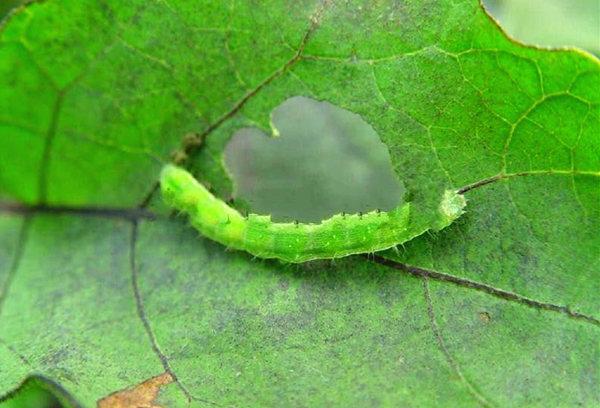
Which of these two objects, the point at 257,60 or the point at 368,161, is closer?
the point at 257,60

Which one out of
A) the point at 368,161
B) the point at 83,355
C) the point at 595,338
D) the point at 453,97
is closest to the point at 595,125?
the point at 453,97

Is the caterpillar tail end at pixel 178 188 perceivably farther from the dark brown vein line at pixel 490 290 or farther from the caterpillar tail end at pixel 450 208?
the caterpillar tail end at pixel 450 208

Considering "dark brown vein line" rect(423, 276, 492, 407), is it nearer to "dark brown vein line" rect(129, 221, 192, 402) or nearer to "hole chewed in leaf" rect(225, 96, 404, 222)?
"hole chewed in leaf" rect(225, 96, 404, 222)

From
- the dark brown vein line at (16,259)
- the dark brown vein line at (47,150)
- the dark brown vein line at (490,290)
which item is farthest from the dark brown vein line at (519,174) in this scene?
the dark brown vein line at (16,259)

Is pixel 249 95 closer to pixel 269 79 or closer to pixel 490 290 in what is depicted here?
pixel 269 79

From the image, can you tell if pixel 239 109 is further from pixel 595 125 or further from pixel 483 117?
pixel 595 125
